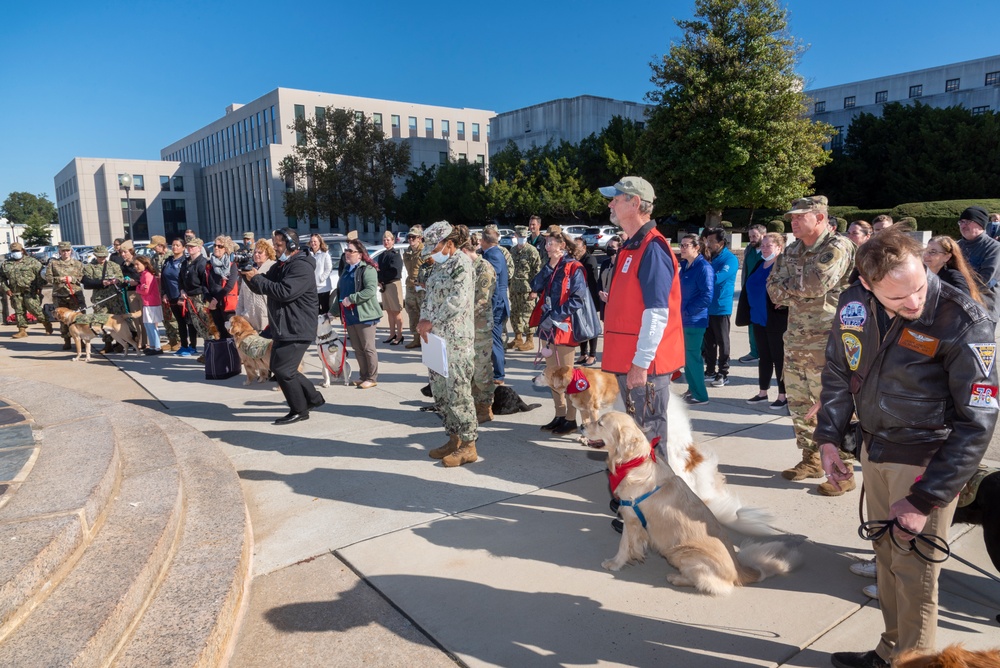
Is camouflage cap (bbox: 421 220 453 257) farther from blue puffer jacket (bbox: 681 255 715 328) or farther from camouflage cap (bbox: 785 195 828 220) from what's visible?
blue puffer jacket (bbox: 681 255 715 328)

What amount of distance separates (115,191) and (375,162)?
4645 centimetres

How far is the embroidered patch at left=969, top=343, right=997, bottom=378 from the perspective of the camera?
82.8 inches

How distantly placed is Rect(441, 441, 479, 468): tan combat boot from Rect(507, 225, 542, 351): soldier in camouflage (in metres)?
5.10

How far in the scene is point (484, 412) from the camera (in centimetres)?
641

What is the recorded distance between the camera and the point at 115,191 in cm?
7475

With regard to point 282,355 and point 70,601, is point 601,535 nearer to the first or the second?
point 70,601

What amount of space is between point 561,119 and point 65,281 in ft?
175

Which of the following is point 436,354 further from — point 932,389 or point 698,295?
point 932,389

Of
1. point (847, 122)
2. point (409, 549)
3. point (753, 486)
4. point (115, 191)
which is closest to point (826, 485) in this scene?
point (753, 486)

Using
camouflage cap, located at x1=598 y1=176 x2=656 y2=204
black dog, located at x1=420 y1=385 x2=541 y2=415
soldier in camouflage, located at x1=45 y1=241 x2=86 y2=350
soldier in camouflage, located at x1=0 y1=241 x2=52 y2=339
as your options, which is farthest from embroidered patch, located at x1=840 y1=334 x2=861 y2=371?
soldier in camouflage, located at x1=0 y1=241 x2=52 y2=339

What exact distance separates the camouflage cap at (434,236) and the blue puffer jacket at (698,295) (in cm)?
289

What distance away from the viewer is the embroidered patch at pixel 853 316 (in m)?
2.60

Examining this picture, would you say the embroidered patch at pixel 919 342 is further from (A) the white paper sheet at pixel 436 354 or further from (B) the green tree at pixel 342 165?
(B) the green tree at pixel 342 165

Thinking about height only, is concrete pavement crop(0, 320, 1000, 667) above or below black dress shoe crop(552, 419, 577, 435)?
below
